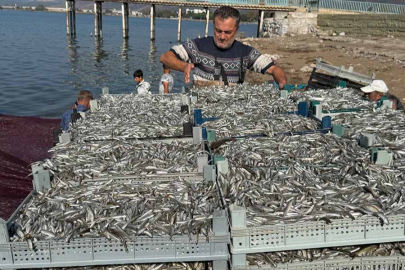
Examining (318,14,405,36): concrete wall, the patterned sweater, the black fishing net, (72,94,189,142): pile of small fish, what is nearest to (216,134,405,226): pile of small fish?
(72,94,189,142): pile of small fish

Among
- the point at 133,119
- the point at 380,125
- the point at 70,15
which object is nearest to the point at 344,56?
the point at 380,125

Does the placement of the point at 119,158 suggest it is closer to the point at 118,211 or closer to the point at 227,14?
Result: the point at 118,211

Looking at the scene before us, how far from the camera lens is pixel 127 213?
13.5ft

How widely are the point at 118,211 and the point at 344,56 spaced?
2562 cm

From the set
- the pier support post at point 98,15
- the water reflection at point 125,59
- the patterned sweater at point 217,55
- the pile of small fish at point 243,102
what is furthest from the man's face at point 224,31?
the pier support post at point 98,15

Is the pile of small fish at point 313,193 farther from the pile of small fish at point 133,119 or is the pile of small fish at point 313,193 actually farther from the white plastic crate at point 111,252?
the pile of small fish at point 133,119

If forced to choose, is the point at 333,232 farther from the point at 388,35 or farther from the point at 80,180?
the point at 388,35

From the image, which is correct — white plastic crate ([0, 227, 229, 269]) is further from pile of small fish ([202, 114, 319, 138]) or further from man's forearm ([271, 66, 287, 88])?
man's forearm ([271, 66, 287, 88])

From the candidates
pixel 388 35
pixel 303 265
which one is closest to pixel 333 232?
pixel 303 265

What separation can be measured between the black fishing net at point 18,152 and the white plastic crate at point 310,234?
216 inches

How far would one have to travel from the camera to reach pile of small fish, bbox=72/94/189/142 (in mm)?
6727

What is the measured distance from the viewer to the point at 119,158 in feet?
18.4

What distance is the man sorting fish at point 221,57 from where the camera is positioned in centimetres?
742

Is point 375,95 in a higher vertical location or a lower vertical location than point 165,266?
higher
